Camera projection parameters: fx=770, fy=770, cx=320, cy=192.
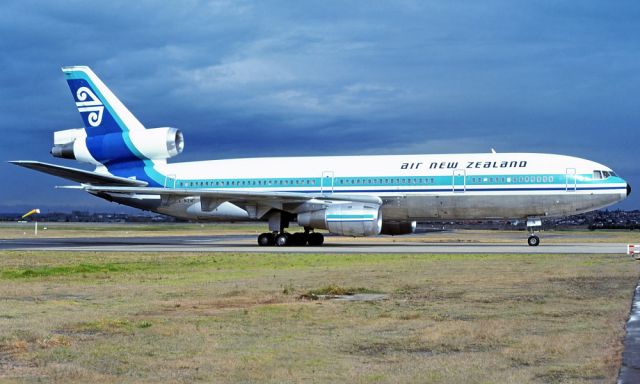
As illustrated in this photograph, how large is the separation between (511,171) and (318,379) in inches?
1084

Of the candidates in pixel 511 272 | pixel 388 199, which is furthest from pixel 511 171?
pixel 511 272

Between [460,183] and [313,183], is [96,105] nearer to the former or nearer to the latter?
[313,183]

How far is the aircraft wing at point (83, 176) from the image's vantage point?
34244mm

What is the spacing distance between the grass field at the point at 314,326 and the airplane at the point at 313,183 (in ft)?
45.2

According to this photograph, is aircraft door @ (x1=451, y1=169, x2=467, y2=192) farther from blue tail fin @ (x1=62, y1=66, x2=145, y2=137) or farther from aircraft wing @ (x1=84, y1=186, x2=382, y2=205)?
blue tail fin @ (x1=62, y1=66, x2=145, y2=137)

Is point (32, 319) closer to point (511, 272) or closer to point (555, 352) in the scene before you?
point (555, 352)

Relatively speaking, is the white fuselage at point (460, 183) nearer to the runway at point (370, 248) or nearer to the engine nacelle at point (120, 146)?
the runway at point (370, 248)

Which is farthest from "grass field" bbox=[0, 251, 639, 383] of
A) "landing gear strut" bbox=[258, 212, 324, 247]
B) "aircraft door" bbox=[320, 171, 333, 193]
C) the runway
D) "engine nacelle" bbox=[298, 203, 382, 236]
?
"landing gear strut" bbox=[258, 212, 324, 247]

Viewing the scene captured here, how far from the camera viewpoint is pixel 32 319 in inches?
416

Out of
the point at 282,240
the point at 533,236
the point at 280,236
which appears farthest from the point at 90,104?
the point at 533,236

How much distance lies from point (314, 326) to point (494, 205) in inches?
959

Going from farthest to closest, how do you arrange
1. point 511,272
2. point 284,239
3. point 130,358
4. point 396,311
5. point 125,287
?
point 284,239, point 511,272, point 125,287, point 396,311, point 130,358

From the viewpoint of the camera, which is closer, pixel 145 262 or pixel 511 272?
pixel 511 272

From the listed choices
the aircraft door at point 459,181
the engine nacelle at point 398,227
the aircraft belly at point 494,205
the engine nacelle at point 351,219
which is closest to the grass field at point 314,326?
the engine nacelle at point 351,219
